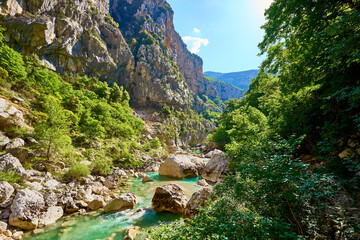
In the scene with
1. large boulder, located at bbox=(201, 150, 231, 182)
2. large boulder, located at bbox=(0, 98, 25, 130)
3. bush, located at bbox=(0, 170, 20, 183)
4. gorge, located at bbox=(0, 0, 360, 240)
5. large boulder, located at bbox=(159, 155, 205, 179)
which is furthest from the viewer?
large boulder, located at bbox=(159, 155, 205, 179)

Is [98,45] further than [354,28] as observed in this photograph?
Yes

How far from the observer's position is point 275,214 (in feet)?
11.8

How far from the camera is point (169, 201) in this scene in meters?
9.26

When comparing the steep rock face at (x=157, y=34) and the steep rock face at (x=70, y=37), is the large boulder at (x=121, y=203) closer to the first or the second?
the steep rock face at (x=70, y=37)

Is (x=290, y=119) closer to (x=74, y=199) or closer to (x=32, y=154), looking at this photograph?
(x=74, y=199)

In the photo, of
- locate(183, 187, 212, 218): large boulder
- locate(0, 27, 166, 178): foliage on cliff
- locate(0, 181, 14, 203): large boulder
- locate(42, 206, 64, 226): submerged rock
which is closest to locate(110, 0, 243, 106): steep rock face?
locate(0, 27, 166, 178): foliage on cliff

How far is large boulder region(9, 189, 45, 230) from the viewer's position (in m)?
6.52

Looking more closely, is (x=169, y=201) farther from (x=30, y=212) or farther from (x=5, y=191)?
(x=5, y=191)

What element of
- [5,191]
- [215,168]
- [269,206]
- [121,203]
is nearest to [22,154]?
[5,191]

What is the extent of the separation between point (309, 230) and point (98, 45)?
6023 cm

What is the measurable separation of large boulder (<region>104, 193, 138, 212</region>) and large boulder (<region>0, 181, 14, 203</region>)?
179 inches

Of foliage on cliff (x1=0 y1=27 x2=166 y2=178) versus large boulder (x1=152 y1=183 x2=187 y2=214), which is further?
foliage on cliff (x1=0 y1=27 x2=166 y2=178)

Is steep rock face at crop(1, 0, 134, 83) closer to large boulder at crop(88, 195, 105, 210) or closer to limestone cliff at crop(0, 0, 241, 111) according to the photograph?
limestone cliff at crop(0, 0, 241, 111)

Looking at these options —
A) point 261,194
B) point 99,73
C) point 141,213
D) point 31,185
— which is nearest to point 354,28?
point 261,194
